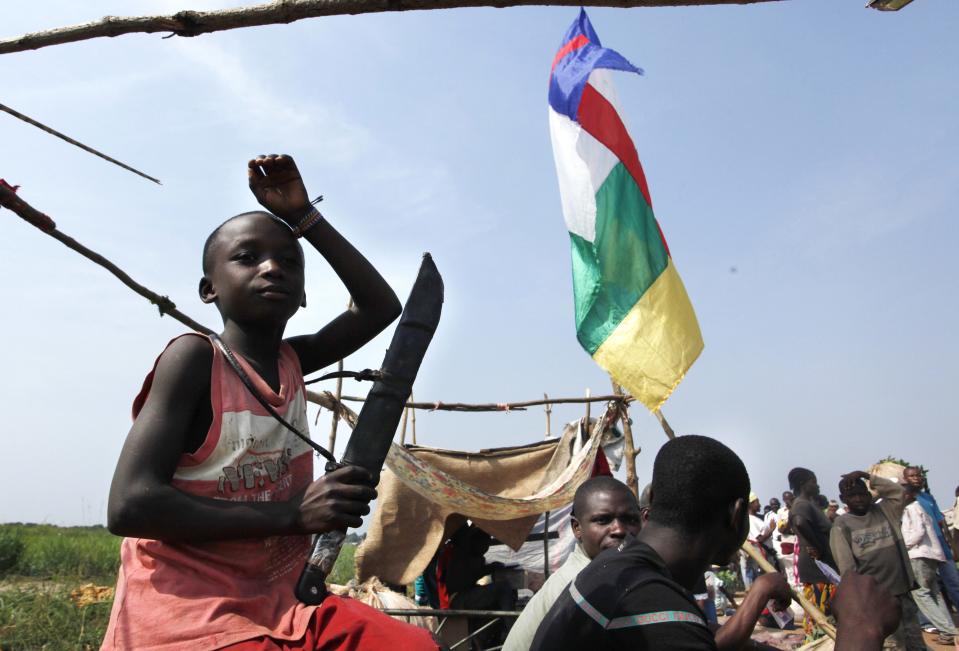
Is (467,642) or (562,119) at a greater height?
(562,119)

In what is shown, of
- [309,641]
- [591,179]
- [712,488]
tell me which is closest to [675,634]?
[712,488]

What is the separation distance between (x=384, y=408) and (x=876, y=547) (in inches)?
265

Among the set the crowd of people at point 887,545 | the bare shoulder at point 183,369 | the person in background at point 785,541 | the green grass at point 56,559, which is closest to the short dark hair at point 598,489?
the crowd of people at point 887,545

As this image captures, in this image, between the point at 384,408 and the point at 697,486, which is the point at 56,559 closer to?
the point at 697,486

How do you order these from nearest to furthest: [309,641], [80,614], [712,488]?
[309,641] < [712,488] < [80,614]

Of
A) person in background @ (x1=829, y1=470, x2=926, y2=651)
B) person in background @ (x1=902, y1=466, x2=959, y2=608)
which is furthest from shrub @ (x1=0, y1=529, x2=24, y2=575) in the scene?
person in background @ (x1=902, y1=466, x2=959, y2=608)

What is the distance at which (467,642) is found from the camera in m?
→ 7.02

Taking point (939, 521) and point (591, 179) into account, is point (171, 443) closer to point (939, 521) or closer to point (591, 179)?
point (591, 179)

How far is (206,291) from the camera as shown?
5.53 feet

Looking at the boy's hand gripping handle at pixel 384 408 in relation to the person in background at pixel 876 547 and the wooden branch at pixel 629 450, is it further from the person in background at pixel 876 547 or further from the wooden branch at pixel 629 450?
the person in background at pixel 876 547

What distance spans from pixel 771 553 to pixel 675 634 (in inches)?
404

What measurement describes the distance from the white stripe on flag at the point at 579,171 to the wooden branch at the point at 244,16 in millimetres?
5650

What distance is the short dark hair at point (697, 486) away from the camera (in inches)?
85.7

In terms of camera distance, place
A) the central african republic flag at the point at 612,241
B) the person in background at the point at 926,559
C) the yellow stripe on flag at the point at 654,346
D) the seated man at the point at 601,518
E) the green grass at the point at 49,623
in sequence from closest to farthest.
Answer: the seated man at the point at 601,518
the yellow stripe on flag at the point at 654,346
the central african republic flag at the point at 612,241
the green grass at the point at 49,623
the person in background at the point at 926,559
